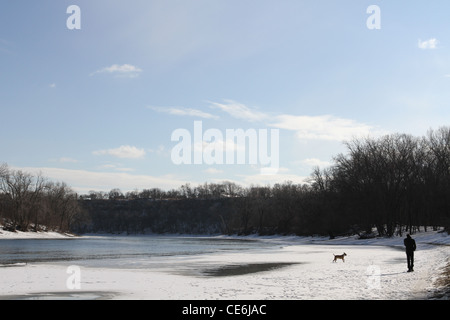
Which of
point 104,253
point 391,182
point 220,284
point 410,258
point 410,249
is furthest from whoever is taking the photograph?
point 391,182

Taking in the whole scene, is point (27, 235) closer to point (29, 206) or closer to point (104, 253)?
A: point (29, 206)

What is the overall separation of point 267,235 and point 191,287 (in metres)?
105

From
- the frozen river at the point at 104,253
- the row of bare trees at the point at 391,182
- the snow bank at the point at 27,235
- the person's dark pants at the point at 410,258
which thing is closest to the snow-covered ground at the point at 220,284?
the person's dark pants at the point at 410,258

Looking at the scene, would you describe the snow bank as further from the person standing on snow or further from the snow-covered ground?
the person standing on snow

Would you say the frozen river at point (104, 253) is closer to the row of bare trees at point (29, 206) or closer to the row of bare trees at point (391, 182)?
the row of bare trees at point (391, 182)

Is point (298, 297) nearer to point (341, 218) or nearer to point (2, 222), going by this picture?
point (341, 218)

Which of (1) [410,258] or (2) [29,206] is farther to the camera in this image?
(2) [29,206]

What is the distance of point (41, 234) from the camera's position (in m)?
113

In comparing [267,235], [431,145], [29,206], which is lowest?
[267,235]

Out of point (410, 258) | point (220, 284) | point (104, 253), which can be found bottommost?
point (104, 253)

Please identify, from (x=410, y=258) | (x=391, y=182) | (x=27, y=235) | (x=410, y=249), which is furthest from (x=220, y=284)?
(x=27, y=235)

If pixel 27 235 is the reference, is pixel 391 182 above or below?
above
